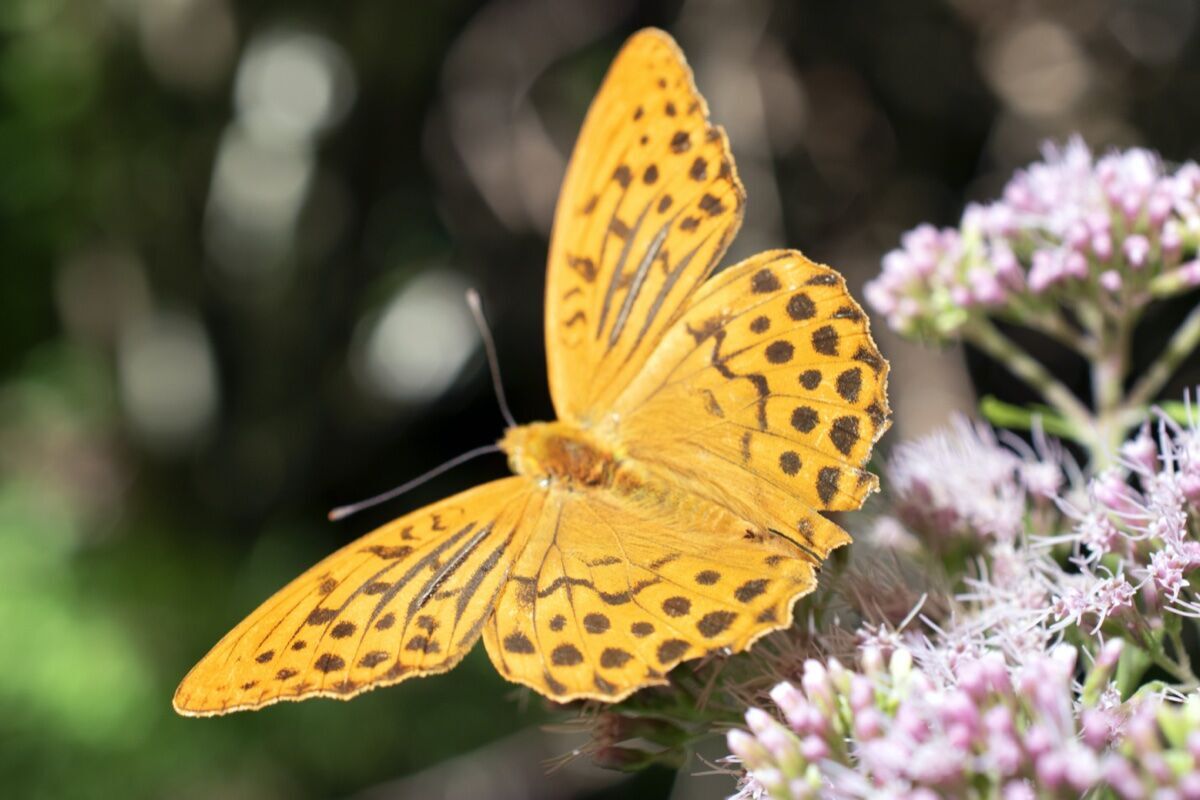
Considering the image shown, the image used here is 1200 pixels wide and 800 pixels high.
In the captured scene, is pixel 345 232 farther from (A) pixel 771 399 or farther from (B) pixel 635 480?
(A) pixel 771 399

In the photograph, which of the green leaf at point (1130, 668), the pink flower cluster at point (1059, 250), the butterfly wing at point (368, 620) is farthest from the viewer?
the pink flower cluster at point (1059, 250)

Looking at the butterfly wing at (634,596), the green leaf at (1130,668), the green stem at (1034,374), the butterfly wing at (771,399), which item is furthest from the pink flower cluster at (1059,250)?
the butterfly wing at (634,596)

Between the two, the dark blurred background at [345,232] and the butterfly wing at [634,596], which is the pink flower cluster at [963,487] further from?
the dark blurred background at [345,232]

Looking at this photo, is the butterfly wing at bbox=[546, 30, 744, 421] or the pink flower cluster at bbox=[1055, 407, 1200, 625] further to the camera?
the butterfly wing at bbox=[546, 30, 744, 421]

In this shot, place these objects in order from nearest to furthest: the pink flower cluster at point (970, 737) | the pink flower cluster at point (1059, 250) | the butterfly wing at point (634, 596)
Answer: the pink flower cluster at point (970, 737)
the butterfly wing at point (634, 596)
the pink flower cluster at point (1059, 250)

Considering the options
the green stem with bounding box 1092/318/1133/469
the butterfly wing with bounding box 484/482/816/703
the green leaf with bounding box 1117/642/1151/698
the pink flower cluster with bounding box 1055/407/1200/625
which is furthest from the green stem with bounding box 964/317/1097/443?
the butterfly wing with bounding box 484/482/816/703

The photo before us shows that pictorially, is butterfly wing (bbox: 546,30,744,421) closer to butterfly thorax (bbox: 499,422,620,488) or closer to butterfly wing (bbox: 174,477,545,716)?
butterfly thorax (bbox: 499,422,620,488)
